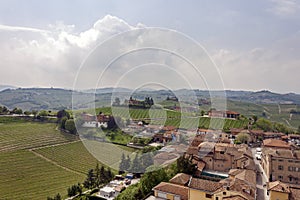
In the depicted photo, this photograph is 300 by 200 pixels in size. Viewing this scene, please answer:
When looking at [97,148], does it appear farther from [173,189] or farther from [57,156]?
[57,156]

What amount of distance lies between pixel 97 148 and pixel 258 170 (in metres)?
7.07

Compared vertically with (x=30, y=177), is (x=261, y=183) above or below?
above

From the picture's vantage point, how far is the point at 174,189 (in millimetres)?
5414

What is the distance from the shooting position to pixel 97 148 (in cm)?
279

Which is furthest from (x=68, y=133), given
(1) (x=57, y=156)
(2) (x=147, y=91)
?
(2) (x=147, y=91)

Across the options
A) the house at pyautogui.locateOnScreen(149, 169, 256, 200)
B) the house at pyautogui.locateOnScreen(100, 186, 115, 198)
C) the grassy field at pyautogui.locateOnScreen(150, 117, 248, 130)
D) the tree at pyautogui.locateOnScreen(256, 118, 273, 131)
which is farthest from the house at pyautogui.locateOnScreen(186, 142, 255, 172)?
the tree at pyautogui.locateOnScreen(256, 118, 273, 131)

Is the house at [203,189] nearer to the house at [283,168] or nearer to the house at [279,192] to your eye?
the house at [279,192]

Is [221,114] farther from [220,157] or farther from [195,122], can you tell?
[220,157]

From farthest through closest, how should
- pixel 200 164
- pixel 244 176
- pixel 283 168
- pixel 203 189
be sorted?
pixel 200 164
pixel 283 168
pixel 244 176
pixel 203 189

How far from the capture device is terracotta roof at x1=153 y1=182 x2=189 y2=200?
5.38 meters

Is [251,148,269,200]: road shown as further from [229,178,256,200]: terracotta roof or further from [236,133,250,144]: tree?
[236,133,250,144]: tree

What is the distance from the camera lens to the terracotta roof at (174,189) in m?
5.38

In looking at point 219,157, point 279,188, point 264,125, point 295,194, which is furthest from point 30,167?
point 264,125

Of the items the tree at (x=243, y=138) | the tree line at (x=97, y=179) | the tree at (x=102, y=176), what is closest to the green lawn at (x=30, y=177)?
the tree line at (x=97, y=179)
